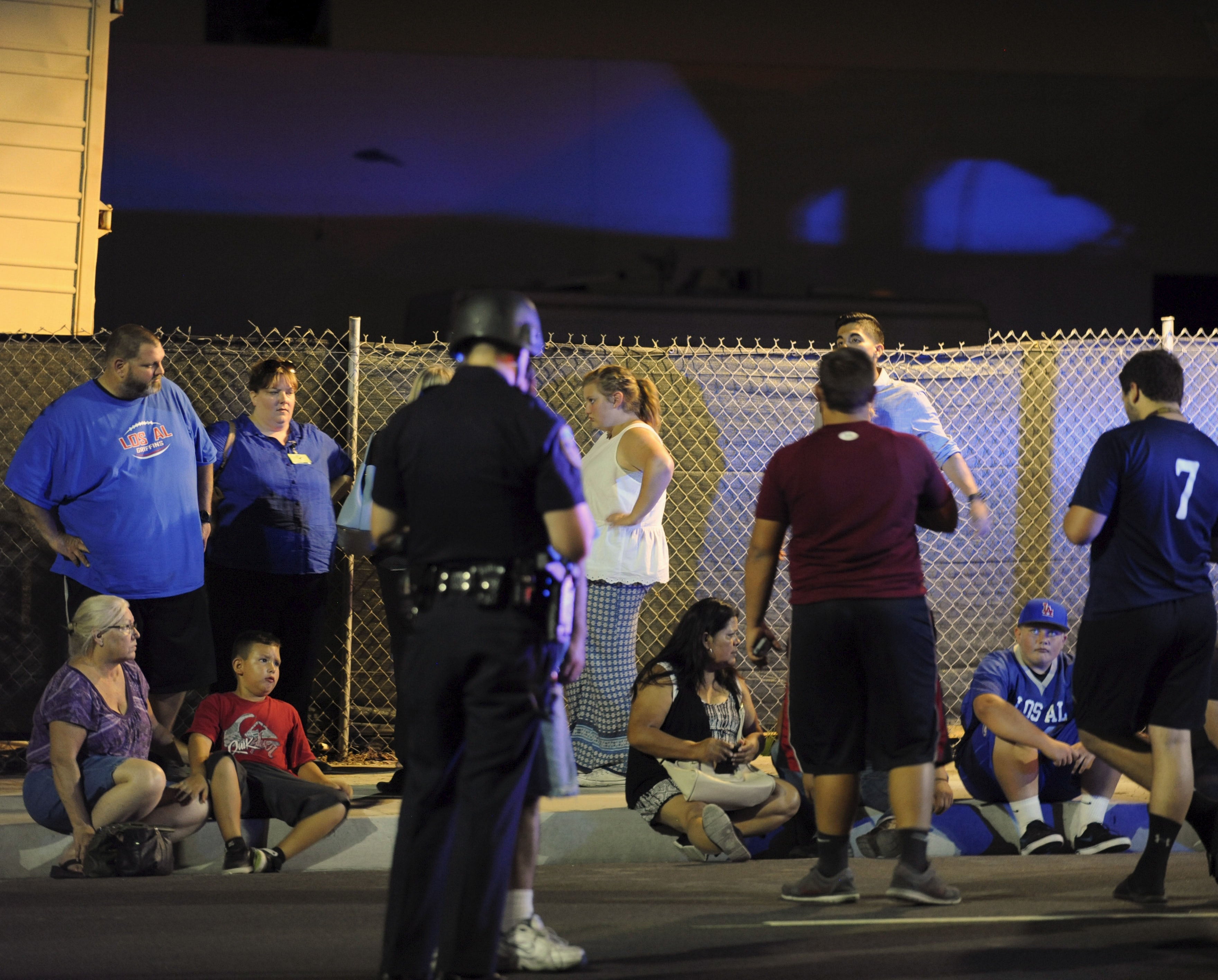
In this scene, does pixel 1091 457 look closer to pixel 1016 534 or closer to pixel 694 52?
pixel 1016 534

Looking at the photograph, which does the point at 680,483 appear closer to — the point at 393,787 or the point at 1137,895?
the point at 393,787

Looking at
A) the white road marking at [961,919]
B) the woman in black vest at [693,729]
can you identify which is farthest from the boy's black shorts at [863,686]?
the woman in black vest at [693,729]

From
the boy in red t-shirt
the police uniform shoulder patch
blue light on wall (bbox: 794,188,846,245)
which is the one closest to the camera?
the police uniform shoulder patch

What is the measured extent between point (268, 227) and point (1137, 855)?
14.3 meters

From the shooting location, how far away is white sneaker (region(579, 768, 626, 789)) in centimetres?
688

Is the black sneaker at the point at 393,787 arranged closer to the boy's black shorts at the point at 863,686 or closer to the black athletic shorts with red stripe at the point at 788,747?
the black athletic shorts with red stripe at the point at 788,747

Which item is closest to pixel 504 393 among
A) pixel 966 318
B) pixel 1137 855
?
pixel 1137 855

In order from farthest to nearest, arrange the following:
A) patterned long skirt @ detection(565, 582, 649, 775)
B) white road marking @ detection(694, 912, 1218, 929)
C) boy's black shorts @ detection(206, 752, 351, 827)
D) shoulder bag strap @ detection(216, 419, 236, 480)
A: shoulder bag strap @ detection(216, 419, 236, 480) < patterned long skirt @ detection(565, 582, 649, 775) < boy's black shorts @ detection(206, 752, 351, 827) < white road marking @ detection(694, 912, 1218, 929)

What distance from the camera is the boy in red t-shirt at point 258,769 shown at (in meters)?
5.84

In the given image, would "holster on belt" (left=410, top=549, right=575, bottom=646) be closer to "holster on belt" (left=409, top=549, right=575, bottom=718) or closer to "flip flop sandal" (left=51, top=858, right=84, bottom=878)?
"holster on belt" (left=409, top=549, right=575, bottom=718)

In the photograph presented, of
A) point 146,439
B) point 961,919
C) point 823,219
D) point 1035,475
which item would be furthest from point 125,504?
point 823,219

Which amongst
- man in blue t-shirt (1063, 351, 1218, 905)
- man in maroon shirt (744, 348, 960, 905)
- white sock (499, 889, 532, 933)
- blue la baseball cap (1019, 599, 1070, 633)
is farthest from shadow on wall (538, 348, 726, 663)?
white sock (499, 889, 532, 933)

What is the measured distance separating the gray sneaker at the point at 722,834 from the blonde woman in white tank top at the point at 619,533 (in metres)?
0.98

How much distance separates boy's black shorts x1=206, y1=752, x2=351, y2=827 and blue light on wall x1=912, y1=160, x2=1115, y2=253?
14.5 m
